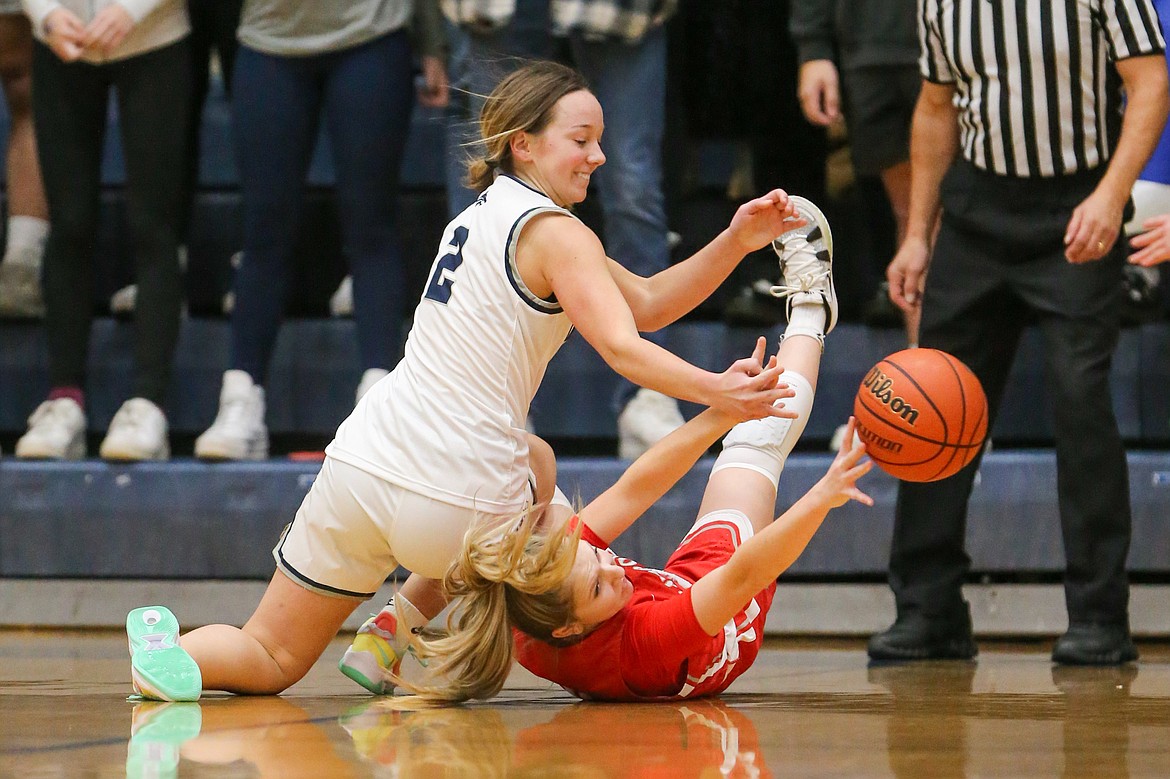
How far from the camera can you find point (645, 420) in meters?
4.20

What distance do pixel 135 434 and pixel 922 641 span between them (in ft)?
7.63

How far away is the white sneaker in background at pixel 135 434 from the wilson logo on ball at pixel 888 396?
238 cm

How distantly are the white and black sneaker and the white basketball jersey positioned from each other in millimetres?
584

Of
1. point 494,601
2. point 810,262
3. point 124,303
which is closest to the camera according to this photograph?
point 494,601

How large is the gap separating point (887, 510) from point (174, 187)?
2.29 metres

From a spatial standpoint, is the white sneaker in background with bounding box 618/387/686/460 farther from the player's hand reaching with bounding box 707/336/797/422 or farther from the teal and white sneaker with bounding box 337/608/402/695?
the player's hand reaching with bounding box 707/336/797/422

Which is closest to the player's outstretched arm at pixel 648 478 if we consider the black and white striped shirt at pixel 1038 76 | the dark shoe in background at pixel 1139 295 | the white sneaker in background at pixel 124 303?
the black and white striped shirt at pixel 1038 76

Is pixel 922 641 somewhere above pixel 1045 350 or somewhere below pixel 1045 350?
below

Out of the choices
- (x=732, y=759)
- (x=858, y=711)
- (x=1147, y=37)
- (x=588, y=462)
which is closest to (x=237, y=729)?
(x=732, y=759)

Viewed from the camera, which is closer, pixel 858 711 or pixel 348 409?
pixel 858 711

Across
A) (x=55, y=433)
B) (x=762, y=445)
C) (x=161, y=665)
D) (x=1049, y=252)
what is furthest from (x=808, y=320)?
(x=55, y=433)

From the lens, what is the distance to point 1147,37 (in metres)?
3.21

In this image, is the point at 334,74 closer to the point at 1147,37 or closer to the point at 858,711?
the point at 1147,37

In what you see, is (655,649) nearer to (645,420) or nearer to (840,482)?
(840,482)
